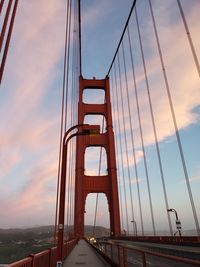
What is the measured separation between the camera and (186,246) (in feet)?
37.3

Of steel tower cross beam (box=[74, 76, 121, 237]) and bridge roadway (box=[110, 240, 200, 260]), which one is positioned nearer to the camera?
bridge roadway (box=[110, 240, 200, 260])

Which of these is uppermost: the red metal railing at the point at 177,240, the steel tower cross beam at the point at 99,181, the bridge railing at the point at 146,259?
the steel tower cross beam at the point at 99,181

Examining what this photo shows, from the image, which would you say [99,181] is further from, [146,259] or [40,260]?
[146,259]

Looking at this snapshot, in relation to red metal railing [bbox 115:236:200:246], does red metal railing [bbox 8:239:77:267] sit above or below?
below

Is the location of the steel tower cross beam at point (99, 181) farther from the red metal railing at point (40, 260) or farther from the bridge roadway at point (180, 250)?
the red metal railing at point (40, 260)

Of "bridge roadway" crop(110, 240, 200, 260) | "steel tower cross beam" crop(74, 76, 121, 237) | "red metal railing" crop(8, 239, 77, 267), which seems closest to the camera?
"red metal railing" crop(8, 239, 77, 267)

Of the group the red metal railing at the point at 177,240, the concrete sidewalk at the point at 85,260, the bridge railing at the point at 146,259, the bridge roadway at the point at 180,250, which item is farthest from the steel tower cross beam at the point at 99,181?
the bridge railing at the point at 146,259

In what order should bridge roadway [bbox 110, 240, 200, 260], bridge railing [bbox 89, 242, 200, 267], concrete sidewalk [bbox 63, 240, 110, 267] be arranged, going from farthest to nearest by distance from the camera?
concrete sidewalk [bbox 63, 240, 110, 267]
bridge roadway [bbox 110, 240, 200, 260]
bridge railing [bbox 89, 242, 200, 267]

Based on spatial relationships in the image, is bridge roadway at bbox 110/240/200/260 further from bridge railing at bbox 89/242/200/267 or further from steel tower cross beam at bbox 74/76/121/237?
steel tower cross beam at bbox 74/76/121/237

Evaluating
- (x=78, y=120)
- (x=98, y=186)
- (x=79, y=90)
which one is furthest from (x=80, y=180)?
(x=79, y=90)

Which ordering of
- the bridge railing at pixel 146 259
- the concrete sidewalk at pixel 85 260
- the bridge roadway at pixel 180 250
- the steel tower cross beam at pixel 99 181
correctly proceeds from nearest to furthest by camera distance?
the bridge railing at pixel 146 259
the bridge roadway at pixel 180 250
the concrete sidewalk at pixel 85 260
the steel tower cross beam at pixel 99 181

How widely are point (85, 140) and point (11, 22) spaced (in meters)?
31.7

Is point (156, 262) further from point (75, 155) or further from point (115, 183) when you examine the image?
point (75, 155)

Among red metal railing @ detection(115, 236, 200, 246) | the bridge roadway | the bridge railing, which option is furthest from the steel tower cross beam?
the bridge railing
